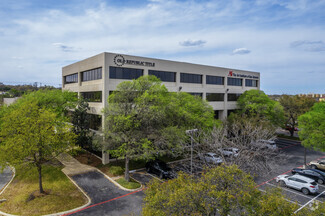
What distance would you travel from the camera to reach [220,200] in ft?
30.5

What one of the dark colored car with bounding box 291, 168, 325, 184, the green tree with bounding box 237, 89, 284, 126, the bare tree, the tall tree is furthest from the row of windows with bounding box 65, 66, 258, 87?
the dark colored car with bounding box 291, 168, 325, 184

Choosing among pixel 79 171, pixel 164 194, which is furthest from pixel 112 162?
pixel 164 194

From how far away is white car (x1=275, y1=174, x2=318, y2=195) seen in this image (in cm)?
2127

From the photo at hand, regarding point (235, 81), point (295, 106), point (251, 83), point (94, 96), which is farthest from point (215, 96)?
point (94, 96)

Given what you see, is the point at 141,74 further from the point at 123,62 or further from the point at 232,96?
the point at 232,96

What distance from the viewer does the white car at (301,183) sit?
21.3 m

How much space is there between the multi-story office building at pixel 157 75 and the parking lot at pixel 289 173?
40.0 feet

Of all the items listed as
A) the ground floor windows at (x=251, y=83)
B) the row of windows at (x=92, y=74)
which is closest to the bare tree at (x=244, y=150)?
the row of windows at (x=92, y=74)

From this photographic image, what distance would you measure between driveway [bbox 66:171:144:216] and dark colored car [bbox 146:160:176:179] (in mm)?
3580

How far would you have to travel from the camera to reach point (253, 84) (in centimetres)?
5362

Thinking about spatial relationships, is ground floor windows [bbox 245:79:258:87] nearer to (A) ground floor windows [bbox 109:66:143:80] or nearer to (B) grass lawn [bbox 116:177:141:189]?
(A) ground floor windows [bbox 109:66:143:80]

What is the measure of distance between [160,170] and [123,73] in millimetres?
14810

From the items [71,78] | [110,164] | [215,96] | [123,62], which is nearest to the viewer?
[110,164]

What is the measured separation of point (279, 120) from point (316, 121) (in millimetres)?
14166
